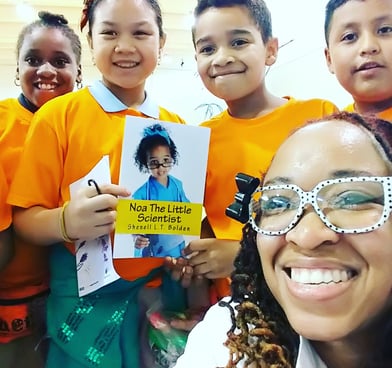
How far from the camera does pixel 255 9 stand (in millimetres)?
1405

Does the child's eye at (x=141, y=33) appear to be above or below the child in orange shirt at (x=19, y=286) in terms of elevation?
above

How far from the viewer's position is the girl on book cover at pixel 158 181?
1153mm

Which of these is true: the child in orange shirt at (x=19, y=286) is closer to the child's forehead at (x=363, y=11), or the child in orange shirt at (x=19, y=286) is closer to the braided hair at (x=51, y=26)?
the braided hair at (x=51, y=26)

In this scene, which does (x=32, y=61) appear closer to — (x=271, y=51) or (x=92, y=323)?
(x=271, y=51)

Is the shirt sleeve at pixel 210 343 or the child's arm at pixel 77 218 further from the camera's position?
the child's arm at pixel 77 218

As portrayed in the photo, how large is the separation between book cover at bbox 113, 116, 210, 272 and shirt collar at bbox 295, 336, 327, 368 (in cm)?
48

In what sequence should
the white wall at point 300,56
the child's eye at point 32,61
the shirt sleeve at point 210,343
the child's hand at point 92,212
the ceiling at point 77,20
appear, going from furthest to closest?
1. the ceiling at point 77,20
2. the white wall at point 300,56
3. the child's eye at point 32,61
4. the child's hand at point 92,212
5. the shirt sleeve at point 210,343

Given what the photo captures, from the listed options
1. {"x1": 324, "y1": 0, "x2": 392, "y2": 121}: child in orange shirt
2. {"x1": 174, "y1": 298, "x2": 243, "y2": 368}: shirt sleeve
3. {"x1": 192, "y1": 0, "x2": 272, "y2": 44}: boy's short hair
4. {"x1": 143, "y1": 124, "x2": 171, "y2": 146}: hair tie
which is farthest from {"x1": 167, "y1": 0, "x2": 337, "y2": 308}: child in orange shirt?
{"x1": 174, "y1": 298, "x2": 243, "y2": 368}: shirt sleeve

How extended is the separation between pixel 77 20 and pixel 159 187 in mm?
3837

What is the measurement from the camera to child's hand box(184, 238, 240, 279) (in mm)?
1236

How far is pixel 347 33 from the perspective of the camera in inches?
52.1

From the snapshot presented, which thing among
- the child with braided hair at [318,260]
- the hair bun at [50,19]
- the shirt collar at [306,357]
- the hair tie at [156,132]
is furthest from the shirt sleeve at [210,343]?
the hair bun at [50,19]

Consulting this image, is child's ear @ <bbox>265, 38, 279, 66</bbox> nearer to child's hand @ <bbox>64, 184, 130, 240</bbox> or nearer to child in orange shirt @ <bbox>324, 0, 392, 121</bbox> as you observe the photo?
child in orange shirt @ <bbox>324, 0, 392, 121</bbox>

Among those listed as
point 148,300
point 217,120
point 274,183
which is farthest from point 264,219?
point 217,120
